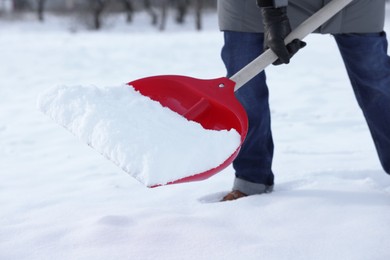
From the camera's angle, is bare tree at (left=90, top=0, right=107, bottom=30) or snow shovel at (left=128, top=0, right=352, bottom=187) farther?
bare tree at (left=90, top=0, right=107, bottom=30)

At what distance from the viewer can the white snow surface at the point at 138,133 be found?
1421 mm

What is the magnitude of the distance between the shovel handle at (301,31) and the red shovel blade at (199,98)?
4 cm

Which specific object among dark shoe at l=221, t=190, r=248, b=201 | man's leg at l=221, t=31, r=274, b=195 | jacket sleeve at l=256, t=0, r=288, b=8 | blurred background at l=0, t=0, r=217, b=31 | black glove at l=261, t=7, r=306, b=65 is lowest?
blurred background at l=0, t=0, r=217, b=31

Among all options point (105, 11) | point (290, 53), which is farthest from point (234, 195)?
point (105, 11)

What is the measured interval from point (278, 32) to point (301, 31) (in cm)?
8

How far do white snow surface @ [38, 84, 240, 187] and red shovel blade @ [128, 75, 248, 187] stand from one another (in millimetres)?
49

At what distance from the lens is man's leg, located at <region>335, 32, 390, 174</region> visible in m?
1.80

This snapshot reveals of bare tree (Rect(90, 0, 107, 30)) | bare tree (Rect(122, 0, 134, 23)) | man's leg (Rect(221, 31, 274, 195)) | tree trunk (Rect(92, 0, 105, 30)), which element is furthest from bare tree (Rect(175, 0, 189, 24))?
man's leg (Rect(221, 31, 274, 195))

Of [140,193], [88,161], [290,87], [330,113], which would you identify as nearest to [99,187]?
[140,193]

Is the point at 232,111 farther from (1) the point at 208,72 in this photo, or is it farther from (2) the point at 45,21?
(2) the point at 45,21

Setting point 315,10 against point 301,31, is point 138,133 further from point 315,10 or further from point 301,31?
point 315,10

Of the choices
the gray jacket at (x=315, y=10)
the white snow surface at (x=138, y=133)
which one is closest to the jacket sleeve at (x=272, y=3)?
the gray jacket at (x=315, y=10)

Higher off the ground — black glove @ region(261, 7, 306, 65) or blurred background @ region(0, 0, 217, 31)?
black glove @ region(261, 7, 306, 65)

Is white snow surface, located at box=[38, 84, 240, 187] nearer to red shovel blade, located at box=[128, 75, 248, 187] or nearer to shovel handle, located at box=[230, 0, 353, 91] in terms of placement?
red shovel blade, located at box=[128, 75, 248, 187]
